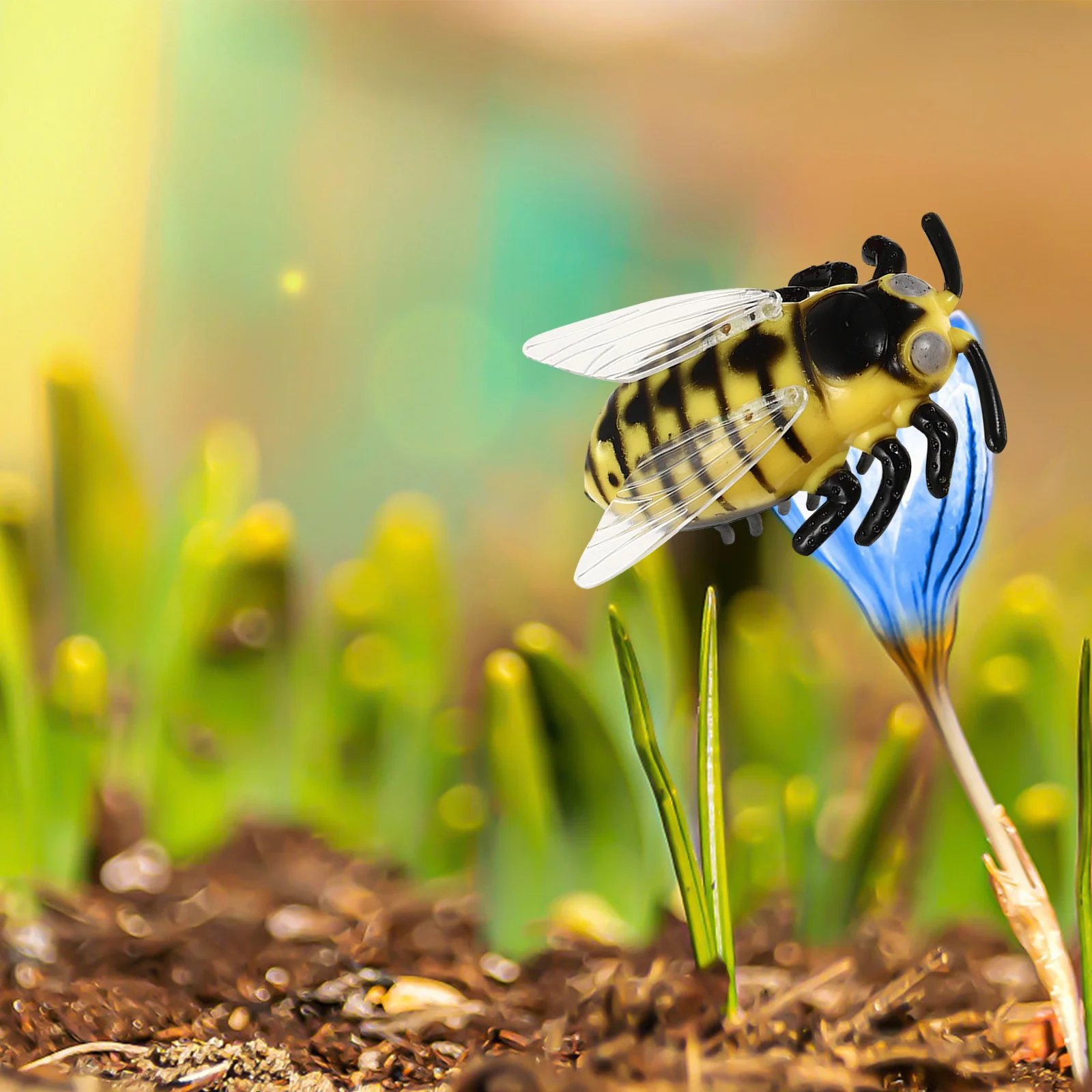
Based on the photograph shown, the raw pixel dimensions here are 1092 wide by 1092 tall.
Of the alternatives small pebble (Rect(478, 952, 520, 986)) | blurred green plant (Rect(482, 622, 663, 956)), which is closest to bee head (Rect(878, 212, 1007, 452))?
blurred green plant (Rect(482, 622, 663, 956))

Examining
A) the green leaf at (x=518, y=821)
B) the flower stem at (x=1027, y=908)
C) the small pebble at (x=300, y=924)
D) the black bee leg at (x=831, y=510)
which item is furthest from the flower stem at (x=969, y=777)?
the small pebble at (x=300, y=924)

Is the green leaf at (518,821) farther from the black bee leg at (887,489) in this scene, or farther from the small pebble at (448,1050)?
the black bee leg at (887,489)

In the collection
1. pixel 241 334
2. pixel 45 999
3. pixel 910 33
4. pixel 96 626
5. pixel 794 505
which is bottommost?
pixel 45 999

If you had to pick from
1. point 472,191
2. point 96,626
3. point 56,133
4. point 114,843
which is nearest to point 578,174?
point 472,191

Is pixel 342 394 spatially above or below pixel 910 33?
below

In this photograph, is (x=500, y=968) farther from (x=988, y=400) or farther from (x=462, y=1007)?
(x=988, y=400)

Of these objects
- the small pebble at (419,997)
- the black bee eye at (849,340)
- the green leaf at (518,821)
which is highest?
the black bee eye at (849,340)

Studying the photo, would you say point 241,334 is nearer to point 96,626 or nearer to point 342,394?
point 342,394
